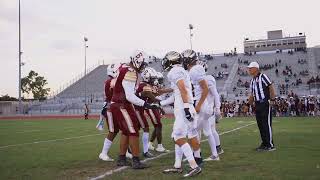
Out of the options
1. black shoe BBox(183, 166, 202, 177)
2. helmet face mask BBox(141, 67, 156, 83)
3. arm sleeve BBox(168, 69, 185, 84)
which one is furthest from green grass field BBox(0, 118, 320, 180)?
helmet face mask BBox(141, 67, 156, 83)

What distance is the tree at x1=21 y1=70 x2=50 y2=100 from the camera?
82.0m

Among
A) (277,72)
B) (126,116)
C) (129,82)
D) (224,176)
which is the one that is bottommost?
(224,176)

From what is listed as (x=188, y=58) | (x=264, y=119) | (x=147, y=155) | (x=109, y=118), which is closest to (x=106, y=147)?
(x=109, y=118)

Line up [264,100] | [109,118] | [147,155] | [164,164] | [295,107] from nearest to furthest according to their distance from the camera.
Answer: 1. [164,164]
2. [109,118]
3. [147,155]
4. [264,100]
5. [295,107]

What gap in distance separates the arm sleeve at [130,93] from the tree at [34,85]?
76919 mm

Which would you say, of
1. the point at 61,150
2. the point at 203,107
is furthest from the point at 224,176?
the point at 61,150

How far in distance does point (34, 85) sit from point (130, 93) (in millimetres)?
78525

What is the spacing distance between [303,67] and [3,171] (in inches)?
1796

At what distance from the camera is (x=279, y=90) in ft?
139

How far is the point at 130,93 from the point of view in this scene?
8.05m

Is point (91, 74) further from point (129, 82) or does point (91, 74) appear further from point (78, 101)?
point (129, 82)

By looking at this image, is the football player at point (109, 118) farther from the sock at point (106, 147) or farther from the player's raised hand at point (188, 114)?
the player's raised hand at point (188, 114)

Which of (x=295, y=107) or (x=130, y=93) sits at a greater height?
(x=130, y=93)

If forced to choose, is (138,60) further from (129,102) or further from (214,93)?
(214,93)
